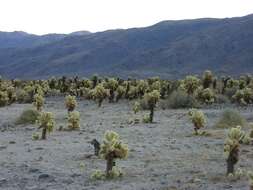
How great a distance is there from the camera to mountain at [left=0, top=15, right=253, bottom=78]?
12387cm

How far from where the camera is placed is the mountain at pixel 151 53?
124m

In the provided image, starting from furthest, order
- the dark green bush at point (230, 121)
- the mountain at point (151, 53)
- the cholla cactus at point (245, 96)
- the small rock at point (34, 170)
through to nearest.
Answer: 1. the mountain at point (151, 53)
2. the cholla cactus at point (245, 96)
3. the dark green bush at point (230, 121)
4. the small rock at point (34, 170)

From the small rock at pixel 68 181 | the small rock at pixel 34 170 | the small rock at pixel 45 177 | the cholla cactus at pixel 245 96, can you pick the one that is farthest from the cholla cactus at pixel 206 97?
the small rock at pixel 68 181

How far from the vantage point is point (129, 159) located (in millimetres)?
19062

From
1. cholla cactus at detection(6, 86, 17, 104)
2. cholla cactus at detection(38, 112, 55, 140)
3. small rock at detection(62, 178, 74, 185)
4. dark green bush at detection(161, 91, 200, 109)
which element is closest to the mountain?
cholla cactus at detection(6, 86, 17, 104)

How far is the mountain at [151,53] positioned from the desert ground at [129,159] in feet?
288

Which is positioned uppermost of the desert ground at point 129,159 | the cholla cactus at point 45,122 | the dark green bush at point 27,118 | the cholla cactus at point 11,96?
the cholla cactus at point 45,122

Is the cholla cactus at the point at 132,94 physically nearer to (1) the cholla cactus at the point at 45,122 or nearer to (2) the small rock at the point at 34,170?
(1) the cholla cactus at the point at 45,122

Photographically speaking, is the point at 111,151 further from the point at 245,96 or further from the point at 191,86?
the point at 191,86

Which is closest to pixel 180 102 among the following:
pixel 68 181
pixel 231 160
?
pixel 231 160

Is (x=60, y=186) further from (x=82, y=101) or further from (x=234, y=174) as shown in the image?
(x=82, y=101)

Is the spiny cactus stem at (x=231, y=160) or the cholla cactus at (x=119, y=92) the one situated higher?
the spiny cactus stem at (x=231, y=160)

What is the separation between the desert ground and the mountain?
87.9 meters

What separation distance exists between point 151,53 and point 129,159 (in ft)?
392
